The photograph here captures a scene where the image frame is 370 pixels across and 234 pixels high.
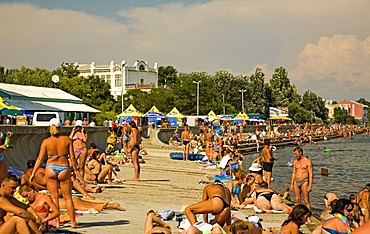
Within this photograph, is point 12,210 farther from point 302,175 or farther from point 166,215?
point 302,175

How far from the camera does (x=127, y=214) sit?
11.2 metres

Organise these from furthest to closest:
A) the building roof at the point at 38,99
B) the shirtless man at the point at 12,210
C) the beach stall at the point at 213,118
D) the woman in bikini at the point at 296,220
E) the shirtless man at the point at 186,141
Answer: the beach stall at the point at 213,118, the building roof at the point at 38,99, the shirtless man at the point at 186,141, the woman in bikini at the point at 296,220, the shirtless man at the point at 12,210

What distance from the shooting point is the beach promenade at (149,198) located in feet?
32.4

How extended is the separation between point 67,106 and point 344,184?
31114 mm

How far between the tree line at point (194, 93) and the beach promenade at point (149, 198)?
42.7m

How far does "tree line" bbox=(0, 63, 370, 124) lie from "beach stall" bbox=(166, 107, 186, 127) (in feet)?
28.6

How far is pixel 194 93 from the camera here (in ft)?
272

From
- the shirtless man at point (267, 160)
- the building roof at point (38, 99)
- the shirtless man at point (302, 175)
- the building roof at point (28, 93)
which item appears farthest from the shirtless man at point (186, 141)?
the building roof at point (28, 93)

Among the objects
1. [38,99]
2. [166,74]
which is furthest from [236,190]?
[166,74]

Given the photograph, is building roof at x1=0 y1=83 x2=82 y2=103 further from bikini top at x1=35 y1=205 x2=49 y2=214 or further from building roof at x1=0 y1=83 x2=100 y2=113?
bikini top at x1=35 y1=205 x2=49 y2=214

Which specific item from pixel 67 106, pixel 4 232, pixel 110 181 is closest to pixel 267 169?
pixel 110 181

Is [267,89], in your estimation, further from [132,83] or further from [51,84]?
[51,84]

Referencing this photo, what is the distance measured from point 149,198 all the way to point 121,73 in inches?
4366

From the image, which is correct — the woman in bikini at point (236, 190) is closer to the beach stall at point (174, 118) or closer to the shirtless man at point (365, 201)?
the shirtless man at point (365, 201)
